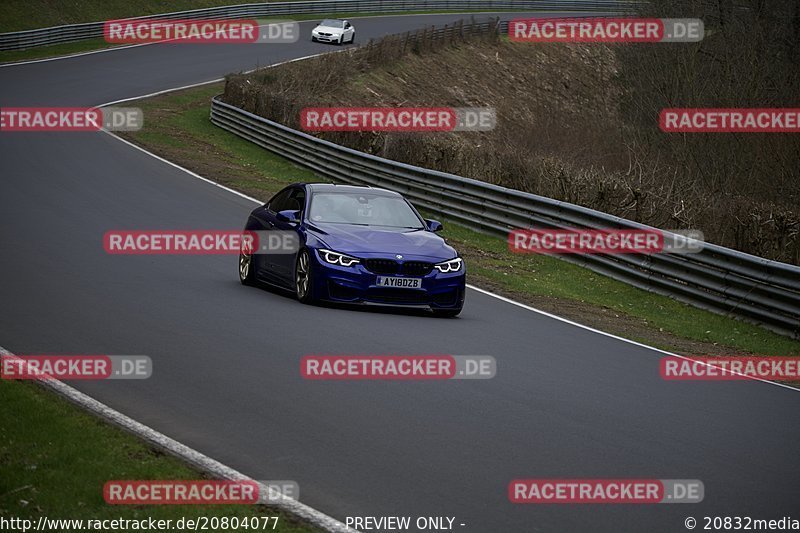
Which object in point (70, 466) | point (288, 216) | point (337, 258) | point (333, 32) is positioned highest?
point (70, 466)

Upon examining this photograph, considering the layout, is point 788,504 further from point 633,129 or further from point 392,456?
point 633,129

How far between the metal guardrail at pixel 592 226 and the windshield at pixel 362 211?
193 inches

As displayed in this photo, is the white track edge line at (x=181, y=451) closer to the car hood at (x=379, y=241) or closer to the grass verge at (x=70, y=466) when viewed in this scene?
the grass verge at (x=70, y=466)

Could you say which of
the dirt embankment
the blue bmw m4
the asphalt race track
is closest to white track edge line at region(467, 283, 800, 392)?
the asphalt race track

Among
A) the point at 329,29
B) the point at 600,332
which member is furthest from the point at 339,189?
the point at 329,29

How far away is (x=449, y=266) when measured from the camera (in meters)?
14.0

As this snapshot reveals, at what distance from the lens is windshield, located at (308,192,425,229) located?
14.8 metres

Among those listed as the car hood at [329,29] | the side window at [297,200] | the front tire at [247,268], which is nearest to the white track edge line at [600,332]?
the side window at [297,200]

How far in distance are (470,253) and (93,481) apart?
47.4ft

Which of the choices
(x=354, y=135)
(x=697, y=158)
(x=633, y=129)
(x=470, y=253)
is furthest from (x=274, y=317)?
(x=633, y=129)

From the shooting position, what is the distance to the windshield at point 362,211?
14.8 m

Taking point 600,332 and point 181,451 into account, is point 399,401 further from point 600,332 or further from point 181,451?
point 600,332

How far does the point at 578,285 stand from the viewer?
18.9 metres

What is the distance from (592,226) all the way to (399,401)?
11222mm
